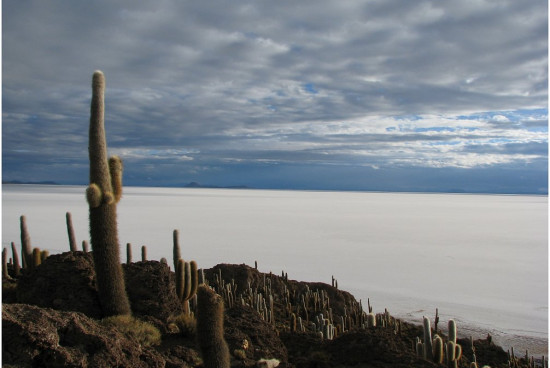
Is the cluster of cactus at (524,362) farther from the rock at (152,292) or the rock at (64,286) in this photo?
the rock at (64,286)

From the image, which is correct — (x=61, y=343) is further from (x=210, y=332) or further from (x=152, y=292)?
(x=152, y=292)

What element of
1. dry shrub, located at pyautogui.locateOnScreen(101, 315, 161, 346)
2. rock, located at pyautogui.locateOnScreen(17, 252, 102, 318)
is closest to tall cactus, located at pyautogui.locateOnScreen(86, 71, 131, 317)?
rock, located at pyautogui.locateOnScreen(17, 252, 102, 318)

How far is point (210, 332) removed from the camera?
18.5 feet

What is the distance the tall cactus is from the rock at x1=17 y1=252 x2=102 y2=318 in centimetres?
21

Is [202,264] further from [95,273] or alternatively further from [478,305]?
[95,273]

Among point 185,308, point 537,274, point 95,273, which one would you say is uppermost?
point 95,273

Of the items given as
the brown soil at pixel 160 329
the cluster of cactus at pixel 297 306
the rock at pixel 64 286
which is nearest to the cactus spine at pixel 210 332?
the brown soil at pixel 160 329

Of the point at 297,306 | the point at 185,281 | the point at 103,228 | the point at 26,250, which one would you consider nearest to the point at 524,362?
the point at 297,306

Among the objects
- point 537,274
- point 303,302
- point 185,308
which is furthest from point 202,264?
point 537,274

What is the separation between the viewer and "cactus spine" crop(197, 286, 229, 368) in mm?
5602

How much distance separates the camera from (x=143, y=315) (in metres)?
7.21

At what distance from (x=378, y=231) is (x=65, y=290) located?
22566 millimetres

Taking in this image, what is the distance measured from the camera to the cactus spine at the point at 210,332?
560cm

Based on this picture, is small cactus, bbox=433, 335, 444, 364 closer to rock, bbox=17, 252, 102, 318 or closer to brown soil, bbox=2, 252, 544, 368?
brown soil, bbox=2, 252, 544, 368
